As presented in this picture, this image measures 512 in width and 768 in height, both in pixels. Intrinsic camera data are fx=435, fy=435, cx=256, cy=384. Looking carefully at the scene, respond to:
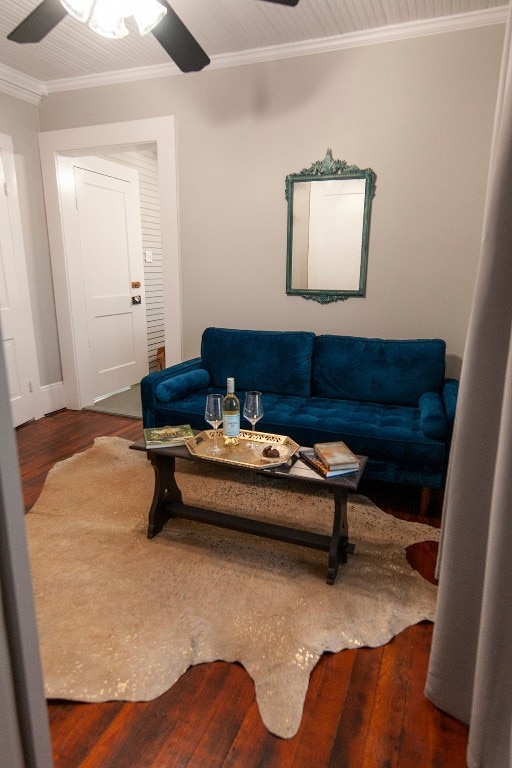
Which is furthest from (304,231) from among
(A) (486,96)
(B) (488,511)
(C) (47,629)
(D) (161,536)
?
(C) (47,629)

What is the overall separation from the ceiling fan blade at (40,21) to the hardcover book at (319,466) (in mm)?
2226

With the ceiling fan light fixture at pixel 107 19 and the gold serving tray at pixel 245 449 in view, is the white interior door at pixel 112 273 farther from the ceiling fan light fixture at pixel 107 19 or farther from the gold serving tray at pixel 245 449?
the gold serving tray at pixel 245 449

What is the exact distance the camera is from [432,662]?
52.6 inches

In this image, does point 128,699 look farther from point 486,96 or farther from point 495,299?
point 486,96

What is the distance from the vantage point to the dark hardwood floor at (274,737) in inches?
48.0

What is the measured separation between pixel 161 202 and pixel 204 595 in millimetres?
3010

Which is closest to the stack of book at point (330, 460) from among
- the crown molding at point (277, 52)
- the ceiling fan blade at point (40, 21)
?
the ceiling fan blade at point (40, 21)

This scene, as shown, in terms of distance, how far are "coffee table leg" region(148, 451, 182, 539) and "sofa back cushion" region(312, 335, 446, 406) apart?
1.36 metres

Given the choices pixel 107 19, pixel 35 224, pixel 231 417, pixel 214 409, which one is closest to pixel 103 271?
pixel 35 224

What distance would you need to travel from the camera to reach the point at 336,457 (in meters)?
1.91

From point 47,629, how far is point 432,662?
4.45 feet

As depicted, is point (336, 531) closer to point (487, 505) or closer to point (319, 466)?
point (319, 466)

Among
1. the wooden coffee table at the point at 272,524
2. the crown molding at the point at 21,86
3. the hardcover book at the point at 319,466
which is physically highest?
the crown molding at the point at 21,86

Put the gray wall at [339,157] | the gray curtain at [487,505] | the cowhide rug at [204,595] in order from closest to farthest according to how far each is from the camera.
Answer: the gray curtain at [487,505] → the cowhide rug at [204,595] → the gray wall at [339,157]
